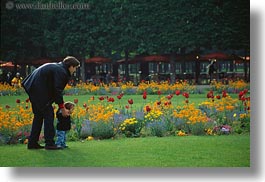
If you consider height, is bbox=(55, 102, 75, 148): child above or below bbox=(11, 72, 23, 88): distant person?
below

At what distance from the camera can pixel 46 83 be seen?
429 inches

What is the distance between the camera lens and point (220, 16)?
508 inches

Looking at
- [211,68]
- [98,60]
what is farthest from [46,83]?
[211,68]

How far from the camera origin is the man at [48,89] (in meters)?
10.8

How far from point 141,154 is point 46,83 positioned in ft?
6.42

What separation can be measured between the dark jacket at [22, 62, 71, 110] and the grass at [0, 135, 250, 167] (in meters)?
0.89

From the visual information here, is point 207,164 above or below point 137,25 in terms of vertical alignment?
below

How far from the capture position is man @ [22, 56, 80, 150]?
10.8 meters

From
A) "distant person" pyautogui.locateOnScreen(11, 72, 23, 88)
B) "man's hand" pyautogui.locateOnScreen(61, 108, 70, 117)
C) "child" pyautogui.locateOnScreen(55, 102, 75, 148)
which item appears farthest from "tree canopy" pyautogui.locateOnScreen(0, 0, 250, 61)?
"man's hand" pyautogui.locateOnScreen(61, 108, 70, 117)

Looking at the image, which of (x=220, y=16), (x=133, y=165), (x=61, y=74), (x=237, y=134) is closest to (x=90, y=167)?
(x=133, y=165)

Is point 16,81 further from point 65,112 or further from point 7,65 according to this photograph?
point 65,112

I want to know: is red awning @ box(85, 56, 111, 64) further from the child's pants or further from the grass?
the child's pants

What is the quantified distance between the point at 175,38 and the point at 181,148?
12.0 feet

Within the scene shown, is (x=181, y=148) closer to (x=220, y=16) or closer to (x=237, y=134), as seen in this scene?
(x=237, y=134)
